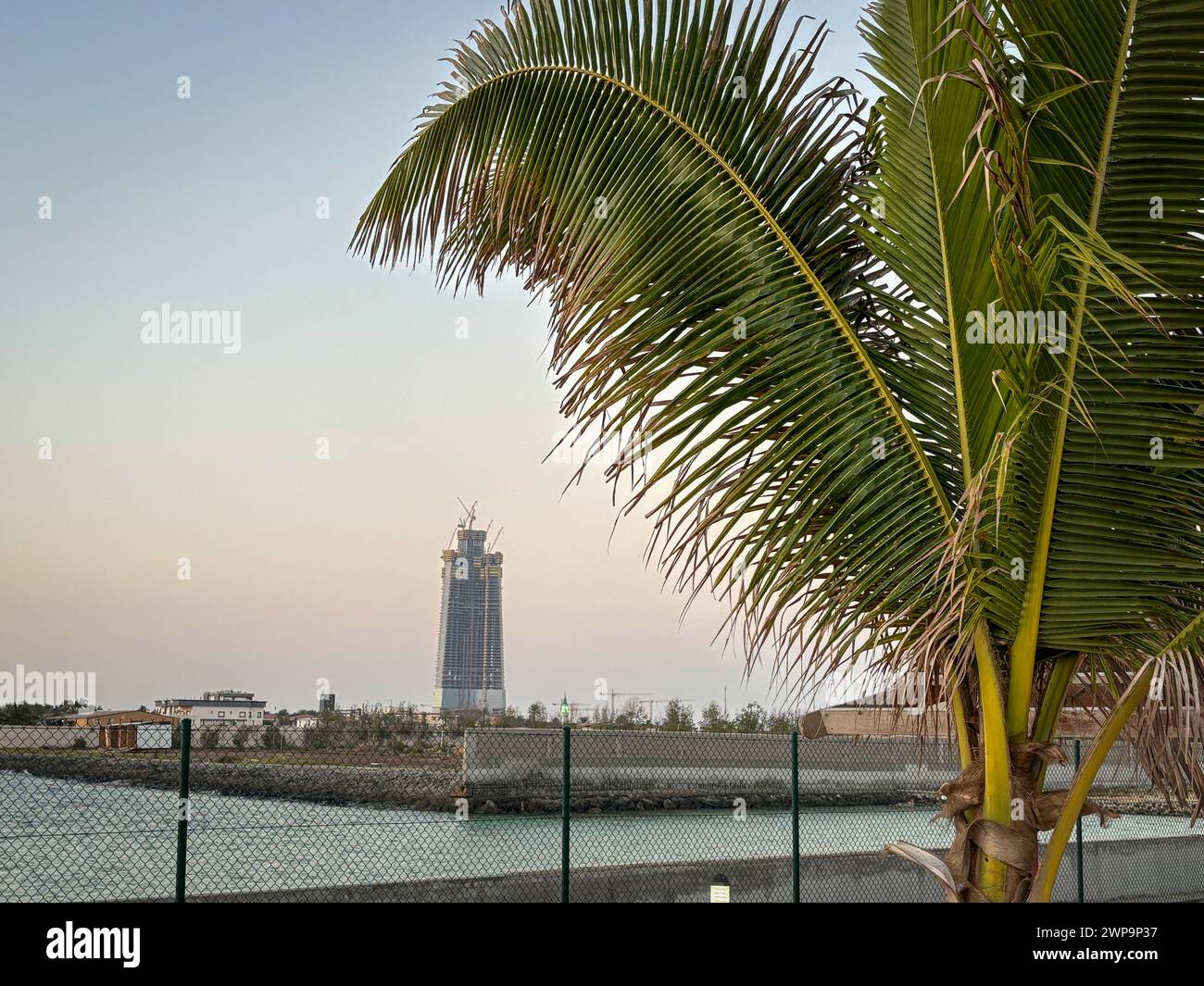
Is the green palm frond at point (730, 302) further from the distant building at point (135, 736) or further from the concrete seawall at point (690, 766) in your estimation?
the concrete seawall at point (690, 766)

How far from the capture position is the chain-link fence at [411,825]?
7.03m

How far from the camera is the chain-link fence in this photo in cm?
703

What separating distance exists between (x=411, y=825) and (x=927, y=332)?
5.62m

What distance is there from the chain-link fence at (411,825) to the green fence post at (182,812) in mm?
12

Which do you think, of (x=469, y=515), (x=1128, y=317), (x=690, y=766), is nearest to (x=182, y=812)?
(x=1128, y=317)

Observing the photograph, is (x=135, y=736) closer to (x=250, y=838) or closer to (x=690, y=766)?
(x=250, y=838)

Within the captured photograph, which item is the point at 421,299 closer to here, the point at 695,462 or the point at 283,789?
the point at 283,789

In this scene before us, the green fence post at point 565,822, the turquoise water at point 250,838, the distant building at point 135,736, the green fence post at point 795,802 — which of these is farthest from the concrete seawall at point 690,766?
the distant building at point 135,736

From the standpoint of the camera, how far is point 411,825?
749 cm

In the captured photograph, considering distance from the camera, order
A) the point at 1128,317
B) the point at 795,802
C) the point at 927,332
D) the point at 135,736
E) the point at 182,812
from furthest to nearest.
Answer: the point at 795,802 < the point at 135,736 < the point at 182,812 < the point at 927,332 < the point at 1128,317

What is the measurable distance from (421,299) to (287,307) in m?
2.18

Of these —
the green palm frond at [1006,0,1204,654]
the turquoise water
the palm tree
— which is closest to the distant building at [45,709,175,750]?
→ the turquoise water
